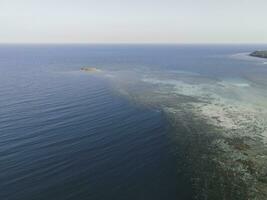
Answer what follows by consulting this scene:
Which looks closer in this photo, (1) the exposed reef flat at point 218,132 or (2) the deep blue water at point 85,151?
(2) the deep blue water at point 85,151

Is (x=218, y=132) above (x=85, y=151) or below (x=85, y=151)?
below

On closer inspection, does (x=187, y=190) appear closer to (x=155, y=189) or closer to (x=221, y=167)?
(x=155, y=189)

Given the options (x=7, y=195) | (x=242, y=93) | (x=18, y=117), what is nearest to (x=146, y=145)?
(x=7, y=195)

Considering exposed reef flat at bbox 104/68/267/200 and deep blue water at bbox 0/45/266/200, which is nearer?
deep blue water at bbox 0/45/266/200

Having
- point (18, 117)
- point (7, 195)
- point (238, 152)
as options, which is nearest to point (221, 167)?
point (238, 152)

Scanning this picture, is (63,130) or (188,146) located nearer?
(188,146)

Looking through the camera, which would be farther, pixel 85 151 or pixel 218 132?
pixel 218 132

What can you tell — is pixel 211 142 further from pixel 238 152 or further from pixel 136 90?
pixel 136 90

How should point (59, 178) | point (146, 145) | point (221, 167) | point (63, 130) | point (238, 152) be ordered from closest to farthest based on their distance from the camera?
point (59, 178) < point (221, 167) < point (238, 152) < point (146, 145) < point (63, 130)

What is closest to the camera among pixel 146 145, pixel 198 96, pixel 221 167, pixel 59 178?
pixel 59 178
